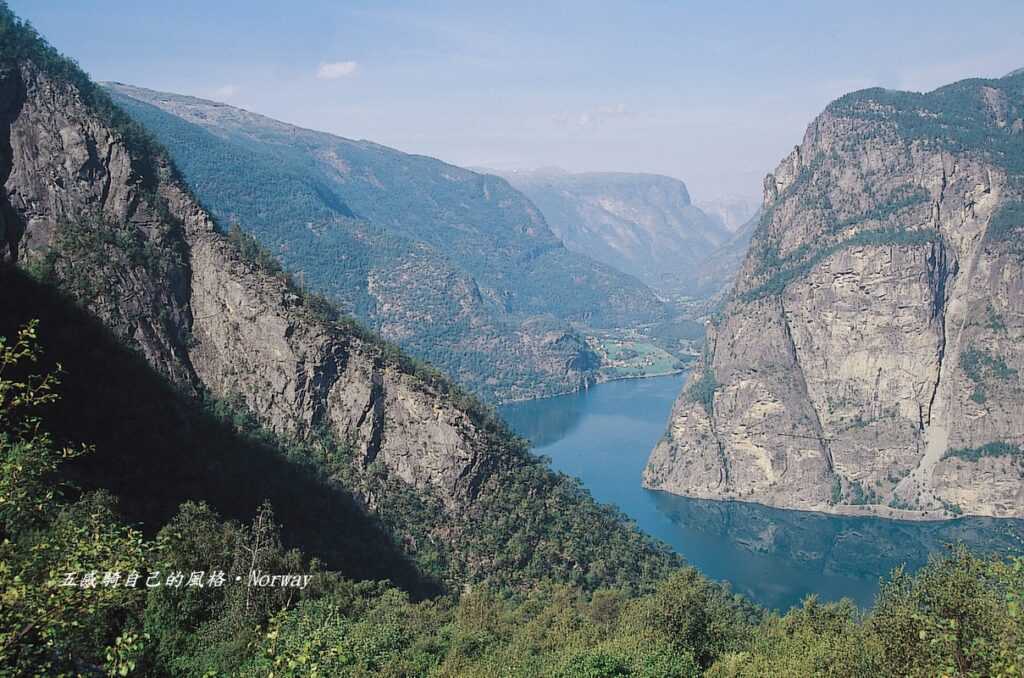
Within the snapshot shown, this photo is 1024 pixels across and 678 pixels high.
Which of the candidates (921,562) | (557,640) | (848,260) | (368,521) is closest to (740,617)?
(557,640)

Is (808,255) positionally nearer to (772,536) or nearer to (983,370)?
(983,370)

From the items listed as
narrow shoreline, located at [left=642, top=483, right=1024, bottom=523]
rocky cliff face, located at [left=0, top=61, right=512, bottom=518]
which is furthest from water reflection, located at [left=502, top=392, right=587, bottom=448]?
rocky cliff face, located at [left=0, top=61, right=512, bottom=518]

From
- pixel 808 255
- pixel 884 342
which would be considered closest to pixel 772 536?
pixel 884 342

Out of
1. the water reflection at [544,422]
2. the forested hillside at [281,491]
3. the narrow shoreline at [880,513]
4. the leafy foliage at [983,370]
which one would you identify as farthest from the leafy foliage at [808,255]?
the forested hillside at [281,491]

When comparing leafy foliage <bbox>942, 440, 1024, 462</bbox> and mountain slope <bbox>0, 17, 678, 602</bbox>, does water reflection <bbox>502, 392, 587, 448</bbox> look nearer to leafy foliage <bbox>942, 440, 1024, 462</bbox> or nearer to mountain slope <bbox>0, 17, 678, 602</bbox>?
leafy foliage <bbox>942, 440, 1024, 462</bbox>

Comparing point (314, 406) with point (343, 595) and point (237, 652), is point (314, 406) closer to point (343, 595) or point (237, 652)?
point (343, 595)
